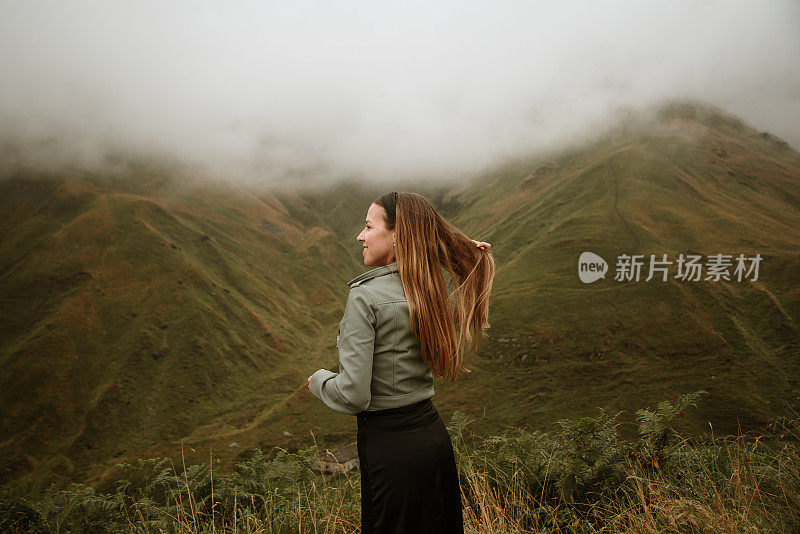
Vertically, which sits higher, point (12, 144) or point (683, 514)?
point (12, 144)

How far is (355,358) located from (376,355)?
0.78ft

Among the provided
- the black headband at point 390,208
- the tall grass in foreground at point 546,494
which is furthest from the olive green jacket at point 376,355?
the tall grass in foreground at point 546,494

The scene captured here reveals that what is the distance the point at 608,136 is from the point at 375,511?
143236 mm

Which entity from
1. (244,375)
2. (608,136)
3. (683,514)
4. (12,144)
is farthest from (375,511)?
(12,144)

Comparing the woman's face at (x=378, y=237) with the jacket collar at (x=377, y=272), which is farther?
the woman's face at (x=378, y=237)

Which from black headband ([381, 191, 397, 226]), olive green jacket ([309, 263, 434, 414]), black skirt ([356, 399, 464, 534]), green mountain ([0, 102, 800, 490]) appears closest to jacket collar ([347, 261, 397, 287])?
olive green jacket ([309, 263, 434, 414])

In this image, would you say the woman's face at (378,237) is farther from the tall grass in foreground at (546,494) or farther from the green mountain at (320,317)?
the green mountain at (320,317)

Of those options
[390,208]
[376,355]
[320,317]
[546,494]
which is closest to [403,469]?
[376,355]

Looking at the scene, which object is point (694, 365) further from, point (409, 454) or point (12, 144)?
point (12, 144)

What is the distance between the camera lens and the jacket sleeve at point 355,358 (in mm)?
2693

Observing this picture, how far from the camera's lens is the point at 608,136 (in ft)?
413

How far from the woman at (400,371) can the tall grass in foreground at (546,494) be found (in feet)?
6.93

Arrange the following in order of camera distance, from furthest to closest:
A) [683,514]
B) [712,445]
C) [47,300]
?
[47,300] → [712,445] → [683,514]

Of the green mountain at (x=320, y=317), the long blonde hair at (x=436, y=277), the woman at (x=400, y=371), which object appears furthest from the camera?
the green mountain at (x=320, y=317)
